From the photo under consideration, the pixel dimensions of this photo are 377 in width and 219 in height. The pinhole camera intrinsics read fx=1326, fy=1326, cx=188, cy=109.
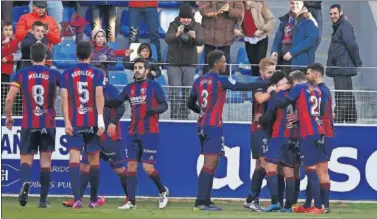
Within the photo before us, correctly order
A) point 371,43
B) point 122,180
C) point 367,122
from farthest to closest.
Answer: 1. point 371,43
2. point 367,122
3. point 122,180

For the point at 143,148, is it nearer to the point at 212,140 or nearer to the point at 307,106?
the point at 212,140

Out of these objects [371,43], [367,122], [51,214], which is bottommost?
[51,214]

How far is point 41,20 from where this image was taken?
67.4 ft

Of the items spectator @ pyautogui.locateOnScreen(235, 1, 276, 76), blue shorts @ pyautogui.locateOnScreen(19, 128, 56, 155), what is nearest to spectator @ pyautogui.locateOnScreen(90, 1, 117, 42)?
spectator @ pyautogui.locateOnScreen(235, 1, 276, 76)

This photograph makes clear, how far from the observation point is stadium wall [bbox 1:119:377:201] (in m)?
19.3

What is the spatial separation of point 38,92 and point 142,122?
1515 millimetres

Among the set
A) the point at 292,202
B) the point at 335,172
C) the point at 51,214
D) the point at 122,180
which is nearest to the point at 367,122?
the point at 335,172

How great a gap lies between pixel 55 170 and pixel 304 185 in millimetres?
3662

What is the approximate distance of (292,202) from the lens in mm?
17484

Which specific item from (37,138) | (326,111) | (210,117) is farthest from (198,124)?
(37,138)

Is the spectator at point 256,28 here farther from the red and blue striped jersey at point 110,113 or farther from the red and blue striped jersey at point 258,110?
the red and blue striped jersey at point 110,113

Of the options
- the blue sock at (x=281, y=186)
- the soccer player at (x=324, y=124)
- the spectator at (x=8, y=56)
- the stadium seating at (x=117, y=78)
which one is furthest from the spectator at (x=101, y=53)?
the soccer player at (x=324, y=124)

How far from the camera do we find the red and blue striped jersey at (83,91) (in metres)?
16.7

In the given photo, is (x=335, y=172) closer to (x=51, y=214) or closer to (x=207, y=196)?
(x=207, y=196)
